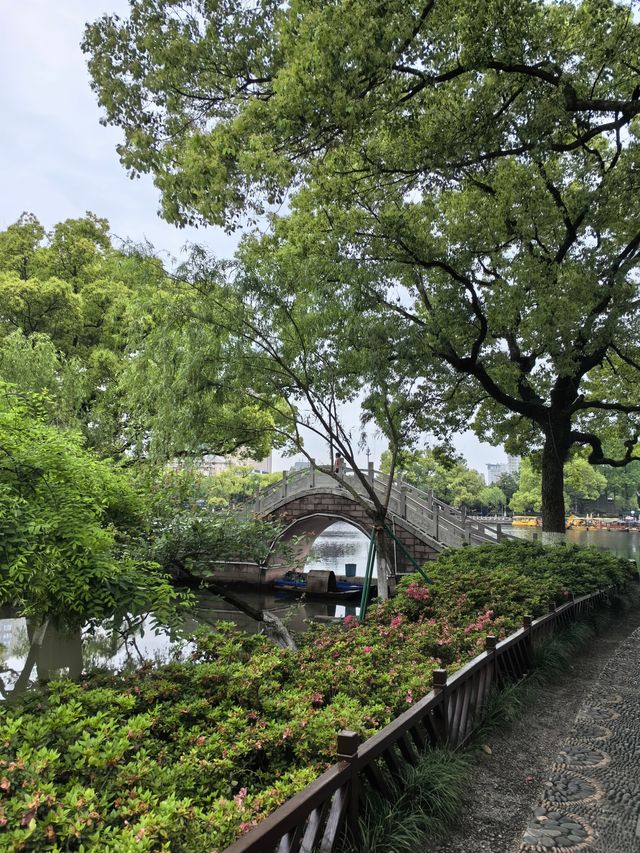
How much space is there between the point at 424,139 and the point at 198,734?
6.24m


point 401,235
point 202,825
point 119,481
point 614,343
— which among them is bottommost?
point 202,825

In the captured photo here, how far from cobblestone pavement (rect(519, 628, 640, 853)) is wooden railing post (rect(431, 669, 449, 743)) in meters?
0.66

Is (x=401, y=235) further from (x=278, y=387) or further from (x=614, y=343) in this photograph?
(x=614, y=343)

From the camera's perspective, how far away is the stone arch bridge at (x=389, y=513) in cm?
1608

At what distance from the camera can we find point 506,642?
5234mm

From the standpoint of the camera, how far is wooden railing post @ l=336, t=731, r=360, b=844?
2.59 metres

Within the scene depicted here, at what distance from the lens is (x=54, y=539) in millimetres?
3799

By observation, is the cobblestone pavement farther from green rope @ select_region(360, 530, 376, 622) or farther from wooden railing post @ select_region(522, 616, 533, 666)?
→ green rope @ select_region(360, 530, 376, 622)

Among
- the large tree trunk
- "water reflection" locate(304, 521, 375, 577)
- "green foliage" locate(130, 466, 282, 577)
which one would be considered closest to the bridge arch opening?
"water reflection" locate(304, 521, 375, 577)

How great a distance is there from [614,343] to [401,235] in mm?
5498

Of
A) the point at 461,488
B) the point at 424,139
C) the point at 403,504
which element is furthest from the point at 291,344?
the point at 461,488

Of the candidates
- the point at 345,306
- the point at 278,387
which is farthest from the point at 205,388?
the point at 345,306

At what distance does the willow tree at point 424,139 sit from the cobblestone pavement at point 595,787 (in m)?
5.42

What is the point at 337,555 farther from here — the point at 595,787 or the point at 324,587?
the point at 595,787
